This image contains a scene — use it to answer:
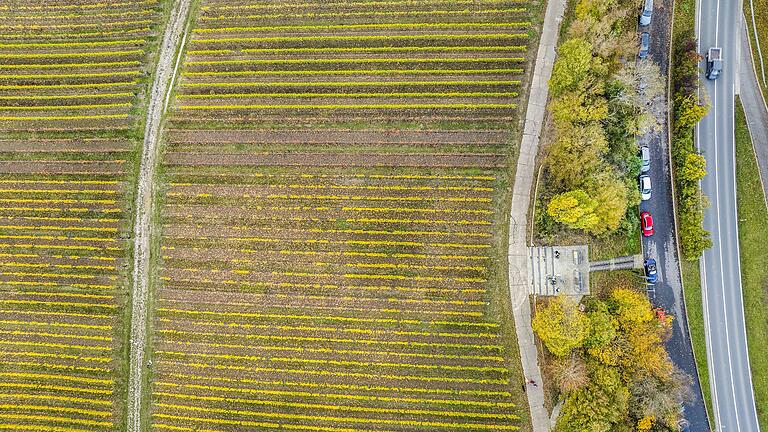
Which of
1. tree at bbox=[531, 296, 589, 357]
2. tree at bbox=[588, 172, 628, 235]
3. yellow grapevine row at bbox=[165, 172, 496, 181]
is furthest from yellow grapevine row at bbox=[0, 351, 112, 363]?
tree at bbox=[588, 172, 628, 235]

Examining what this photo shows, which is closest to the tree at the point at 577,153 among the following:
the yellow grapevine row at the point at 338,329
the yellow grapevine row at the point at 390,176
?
the yellow grapevine row at the point at 390,176

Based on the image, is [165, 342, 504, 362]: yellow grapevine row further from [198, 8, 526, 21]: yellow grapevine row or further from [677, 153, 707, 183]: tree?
[198, 8, 526, 21]: yellow grapevine row

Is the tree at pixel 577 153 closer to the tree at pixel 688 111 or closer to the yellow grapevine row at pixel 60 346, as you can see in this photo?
the tree at pixel 688 111

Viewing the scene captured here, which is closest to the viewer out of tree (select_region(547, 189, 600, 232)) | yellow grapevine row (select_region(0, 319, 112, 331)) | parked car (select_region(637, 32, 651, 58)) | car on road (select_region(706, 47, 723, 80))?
tree (select_region(547, 189, 600, 232))

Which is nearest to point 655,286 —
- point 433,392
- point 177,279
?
point 433,392

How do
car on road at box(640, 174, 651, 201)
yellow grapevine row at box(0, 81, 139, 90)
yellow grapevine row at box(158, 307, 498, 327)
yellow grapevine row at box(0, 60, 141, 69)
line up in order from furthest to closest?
yellow grapevine row at box(0, 60, 141, 69) → yellow grapevine row at box(0, 81, 139, 90) → yellow grapevine row at box(158, 307, 498, 327) → car on road at box(640, 174, 651, 201)

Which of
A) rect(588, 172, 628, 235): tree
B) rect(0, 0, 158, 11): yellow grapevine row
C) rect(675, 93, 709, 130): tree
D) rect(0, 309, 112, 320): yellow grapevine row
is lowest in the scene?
rect(0, 309, 112, 320): yellow grapevine row

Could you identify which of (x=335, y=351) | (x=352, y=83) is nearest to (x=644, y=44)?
(x=352, y=83)

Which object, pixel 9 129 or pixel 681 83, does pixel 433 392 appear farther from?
pixel 9 129
